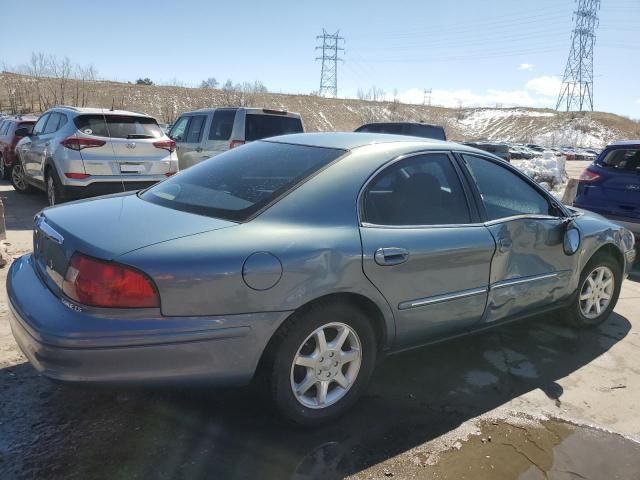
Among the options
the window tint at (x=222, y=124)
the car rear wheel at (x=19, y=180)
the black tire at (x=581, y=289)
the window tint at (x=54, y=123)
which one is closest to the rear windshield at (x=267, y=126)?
the window tint at (x=222, y=124)

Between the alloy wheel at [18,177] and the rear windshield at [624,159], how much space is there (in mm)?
10414

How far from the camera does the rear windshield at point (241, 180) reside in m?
2.79

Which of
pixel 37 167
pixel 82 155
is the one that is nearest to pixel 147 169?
pixel 82 155

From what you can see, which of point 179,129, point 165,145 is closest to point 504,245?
point 165,145

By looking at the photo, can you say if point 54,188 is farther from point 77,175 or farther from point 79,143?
point 79,143

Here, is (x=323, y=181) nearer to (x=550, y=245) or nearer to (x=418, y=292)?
(x=418, y=292)

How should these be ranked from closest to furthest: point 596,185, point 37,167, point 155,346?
point 155,346 → point 596,185 → point 37,167

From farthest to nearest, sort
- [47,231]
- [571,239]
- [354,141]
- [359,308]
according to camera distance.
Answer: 1. [571,239]
2. [354,141]
3. [359,308]
4. [47,231]

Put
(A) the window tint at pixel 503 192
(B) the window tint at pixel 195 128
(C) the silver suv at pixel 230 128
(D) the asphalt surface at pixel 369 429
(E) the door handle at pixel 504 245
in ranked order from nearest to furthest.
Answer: (D) the asphalt surface at pixel 369 429 < (E) the door handle at pixel 504 245 < (A) the window tint at pixel 503 192 < (C) the silver suv at pixel 230 128 < (B) the window tint at pixel 195 128

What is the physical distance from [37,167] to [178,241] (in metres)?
7.79

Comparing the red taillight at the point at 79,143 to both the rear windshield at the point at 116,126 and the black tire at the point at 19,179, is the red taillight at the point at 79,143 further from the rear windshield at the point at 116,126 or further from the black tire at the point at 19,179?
the black tire at the point at 19,179

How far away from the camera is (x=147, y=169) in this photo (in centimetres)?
807

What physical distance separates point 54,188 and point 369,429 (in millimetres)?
7062

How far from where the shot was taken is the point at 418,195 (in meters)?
3.29
